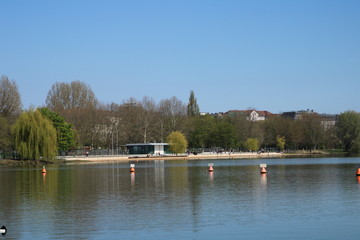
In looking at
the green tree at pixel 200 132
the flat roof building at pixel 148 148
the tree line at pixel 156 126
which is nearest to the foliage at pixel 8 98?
the tree line at pixel 156 126

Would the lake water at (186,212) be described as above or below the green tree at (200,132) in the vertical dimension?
below

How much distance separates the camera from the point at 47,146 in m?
82.7

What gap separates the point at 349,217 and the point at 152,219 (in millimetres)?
8279

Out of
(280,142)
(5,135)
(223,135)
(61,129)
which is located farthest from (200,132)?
(5,135)

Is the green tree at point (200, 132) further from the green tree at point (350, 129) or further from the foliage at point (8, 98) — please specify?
the foliage at point (8, 98)

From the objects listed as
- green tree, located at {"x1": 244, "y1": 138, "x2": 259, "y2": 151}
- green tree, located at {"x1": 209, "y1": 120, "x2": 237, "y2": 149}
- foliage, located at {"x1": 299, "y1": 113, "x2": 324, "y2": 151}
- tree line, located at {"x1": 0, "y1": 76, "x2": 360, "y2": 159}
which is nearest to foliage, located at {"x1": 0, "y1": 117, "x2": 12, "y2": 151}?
tree line, located at {"x1": 0, "y1": 76, "x2": 360, "y2": 159}

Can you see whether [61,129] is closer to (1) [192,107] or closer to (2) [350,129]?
(1) [192,107]

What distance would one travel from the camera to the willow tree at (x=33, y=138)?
3226 inches

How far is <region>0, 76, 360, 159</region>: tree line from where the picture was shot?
349 feet

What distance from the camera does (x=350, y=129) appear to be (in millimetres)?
145000

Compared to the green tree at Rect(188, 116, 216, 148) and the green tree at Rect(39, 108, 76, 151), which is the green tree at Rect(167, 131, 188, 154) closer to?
the green tree at Rect(188, 116, 216, 148)

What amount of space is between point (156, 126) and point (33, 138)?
181 feet

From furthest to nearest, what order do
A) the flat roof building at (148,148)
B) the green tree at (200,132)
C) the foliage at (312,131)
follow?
the foliage at (312,131), the green tree at (200,132), the flat roof building at (148,148)

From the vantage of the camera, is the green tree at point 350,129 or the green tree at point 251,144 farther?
the green tree at point 350,129
